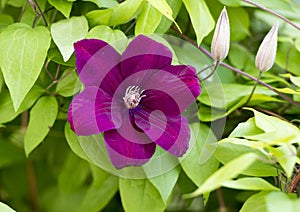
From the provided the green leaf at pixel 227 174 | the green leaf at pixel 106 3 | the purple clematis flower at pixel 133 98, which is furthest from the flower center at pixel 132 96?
the green leaf at pixel 227 174

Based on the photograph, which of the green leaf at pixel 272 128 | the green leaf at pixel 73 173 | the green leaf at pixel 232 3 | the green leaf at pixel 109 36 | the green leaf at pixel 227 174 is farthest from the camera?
the green leaf at pixel 73 173

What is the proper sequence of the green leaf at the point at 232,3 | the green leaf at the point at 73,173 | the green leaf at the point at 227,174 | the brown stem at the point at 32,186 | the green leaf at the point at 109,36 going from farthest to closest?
1. the brown stem at the point at 32,186
2. the green leaf at the point at 73,173
3. the green leaf at the point at 232,3
4. the green leaf at the point at 109,36
5. the green leaf at the point at 227,174

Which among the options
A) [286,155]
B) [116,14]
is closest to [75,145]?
[116,14]

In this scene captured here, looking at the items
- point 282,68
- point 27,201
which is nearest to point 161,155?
point 282,68

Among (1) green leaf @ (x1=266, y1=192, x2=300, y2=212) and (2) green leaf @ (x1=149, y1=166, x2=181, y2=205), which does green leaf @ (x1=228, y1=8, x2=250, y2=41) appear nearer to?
(2) green leaf @ (x1=149, y1=166, x2=181, y2=205)

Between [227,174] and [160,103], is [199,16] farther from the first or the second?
[227,174]

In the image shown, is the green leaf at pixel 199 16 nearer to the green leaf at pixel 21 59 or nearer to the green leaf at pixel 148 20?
the green leaf at pixel 148 20

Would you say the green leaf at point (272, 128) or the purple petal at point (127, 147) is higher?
the green leaf at point (272, 128)
